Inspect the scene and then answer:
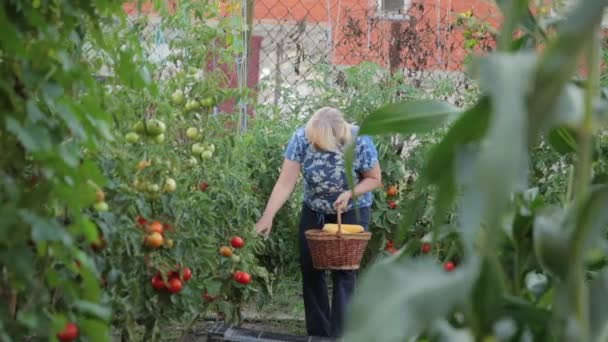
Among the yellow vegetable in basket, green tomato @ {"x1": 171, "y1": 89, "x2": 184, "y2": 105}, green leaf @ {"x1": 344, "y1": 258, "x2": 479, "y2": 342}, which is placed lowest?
the yellow vegetable in basket

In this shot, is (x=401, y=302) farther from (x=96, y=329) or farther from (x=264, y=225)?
(x=264, y=225)

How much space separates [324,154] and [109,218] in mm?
3194

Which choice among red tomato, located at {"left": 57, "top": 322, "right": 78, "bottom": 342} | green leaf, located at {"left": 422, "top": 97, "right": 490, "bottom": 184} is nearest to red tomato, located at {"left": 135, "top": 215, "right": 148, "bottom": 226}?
red tomato, located at {"left": 57, "top": 322, "right": 78, "bottom": 342}

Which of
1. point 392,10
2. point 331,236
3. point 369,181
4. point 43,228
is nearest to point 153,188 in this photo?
point 43,228

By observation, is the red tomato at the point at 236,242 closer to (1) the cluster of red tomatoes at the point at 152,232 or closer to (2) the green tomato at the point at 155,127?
(1) the cluster of red tomatoes at the point at 152,232

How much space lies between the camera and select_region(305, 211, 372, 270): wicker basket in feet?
18.0

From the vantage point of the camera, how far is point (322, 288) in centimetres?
605

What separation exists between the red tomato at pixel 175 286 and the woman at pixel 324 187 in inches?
87.1

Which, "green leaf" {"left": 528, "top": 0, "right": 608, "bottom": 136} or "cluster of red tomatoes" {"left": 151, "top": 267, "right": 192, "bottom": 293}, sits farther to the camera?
"cluster of red tomatoes" {"left": 151, "top": 267, "right": 192, "bottom": 293}

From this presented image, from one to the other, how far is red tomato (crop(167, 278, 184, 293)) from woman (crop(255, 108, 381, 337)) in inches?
87.1

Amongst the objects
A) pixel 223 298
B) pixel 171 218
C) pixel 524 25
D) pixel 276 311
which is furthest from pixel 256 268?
pixel 524 25

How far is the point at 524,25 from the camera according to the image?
1416mm

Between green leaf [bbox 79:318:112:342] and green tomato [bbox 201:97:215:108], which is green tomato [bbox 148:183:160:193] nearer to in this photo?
green tomato [bbox 201:97:215:108]

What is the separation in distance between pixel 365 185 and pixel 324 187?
0.28 meters
